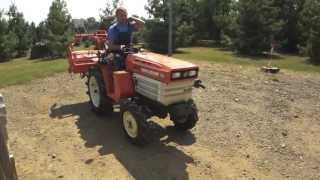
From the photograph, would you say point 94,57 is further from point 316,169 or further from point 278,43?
point 278,43

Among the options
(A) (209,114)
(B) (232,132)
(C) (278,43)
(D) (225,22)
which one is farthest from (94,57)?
(D) (225,22)

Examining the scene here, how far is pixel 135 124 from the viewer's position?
6980mm

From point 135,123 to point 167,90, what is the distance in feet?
2.77

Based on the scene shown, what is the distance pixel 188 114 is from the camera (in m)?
7.12

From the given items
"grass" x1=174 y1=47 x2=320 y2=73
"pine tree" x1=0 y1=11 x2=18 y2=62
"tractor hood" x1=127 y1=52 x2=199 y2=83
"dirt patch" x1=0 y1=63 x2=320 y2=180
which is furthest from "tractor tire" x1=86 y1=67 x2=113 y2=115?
"pine tree" x1=0 y1=11 x2=18 y2=62

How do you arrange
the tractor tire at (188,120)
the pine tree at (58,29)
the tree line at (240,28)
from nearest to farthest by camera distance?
the tractor tire at (188,120)
the tree line at (240,28)
the pine tree at (58,29)

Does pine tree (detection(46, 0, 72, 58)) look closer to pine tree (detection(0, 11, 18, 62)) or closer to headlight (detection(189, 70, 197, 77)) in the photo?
pine tree (detection(0, 11, 18, 62))

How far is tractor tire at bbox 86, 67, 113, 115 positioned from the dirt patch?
20 cm

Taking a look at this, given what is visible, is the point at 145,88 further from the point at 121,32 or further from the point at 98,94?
the point at 98,94

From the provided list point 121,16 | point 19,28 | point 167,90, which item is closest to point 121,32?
point 121,16

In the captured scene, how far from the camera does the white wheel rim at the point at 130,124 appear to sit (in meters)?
7.03

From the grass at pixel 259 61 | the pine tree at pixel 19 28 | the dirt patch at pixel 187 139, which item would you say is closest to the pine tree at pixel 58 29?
the grass at pixel 259 61

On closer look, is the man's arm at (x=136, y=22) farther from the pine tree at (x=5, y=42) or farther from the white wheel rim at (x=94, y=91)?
the pine tree at (x=5, y=42)

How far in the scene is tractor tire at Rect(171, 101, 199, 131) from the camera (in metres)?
7.36
